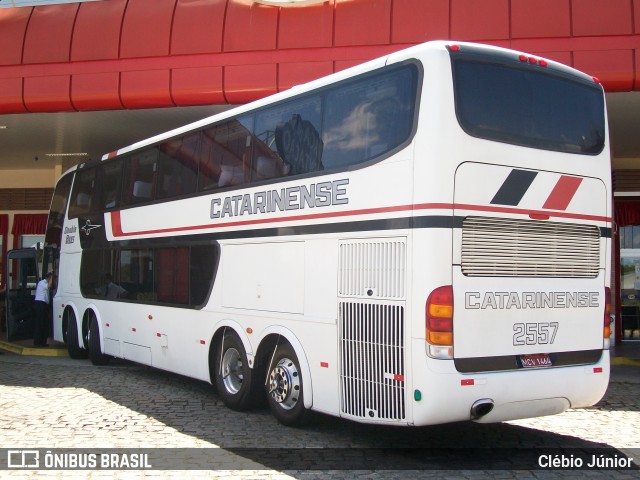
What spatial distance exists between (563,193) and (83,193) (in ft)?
32.3

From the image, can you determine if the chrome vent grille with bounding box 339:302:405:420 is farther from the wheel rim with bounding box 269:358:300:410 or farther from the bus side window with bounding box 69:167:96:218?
the bus side window with bounding box 69:167:96:218

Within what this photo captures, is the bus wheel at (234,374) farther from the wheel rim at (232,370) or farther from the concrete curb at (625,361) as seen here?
the concrete curb at (625,361)

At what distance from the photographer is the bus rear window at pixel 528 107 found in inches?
263

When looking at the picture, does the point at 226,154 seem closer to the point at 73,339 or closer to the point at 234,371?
the point at 234,371

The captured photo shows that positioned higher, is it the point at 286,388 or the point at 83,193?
the point at 83,193

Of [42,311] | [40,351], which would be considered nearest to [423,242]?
[40,351]

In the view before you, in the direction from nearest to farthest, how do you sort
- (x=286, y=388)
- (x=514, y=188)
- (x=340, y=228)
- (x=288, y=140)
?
(x=514, y=188) → (x=340, y=228) → (x=286, y=388) → (x=288, y=140)

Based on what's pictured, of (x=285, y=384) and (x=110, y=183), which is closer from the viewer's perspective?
(x=285, y=384)

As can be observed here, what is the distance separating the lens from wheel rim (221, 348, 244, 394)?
30.2 ft

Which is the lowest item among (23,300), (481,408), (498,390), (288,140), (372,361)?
(481,408)

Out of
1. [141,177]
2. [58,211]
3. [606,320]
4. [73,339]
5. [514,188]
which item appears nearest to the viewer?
[514,188]

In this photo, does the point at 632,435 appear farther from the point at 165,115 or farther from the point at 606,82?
the point at 165,115

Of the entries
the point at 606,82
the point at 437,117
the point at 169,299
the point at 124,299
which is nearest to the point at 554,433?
the point at 437,117

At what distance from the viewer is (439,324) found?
628cm
